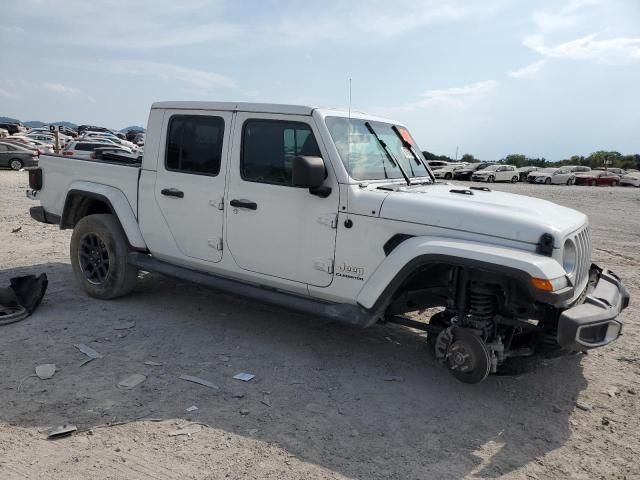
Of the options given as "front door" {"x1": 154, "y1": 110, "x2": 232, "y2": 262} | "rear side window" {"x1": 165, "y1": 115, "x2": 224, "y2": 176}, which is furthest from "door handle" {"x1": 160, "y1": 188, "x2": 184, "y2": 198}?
"rear side window" {"x1": 165, "y1": 115, "x2": 224, "y2": 176}

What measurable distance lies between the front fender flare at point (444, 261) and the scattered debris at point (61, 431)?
2050 millimetres

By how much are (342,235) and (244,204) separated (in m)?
0.96

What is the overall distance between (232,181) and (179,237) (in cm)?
81

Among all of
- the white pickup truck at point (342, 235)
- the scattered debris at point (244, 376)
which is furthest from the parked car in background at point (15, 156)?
the scattered debris at point (244, 376)

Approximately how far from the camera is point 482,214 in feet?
11.7

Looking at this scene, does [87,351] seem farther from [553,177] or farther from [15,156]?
[553,177]

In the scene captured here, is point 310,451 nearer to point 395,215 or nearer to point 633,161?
point 395,215

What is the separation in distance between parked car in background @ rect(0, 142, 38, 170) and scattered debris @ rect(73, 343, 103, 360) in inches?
864

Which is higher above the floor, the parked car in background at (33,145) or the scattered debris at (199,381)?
the parked car in background at (33,145)

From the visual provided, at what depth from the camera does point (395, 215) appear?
381 cm

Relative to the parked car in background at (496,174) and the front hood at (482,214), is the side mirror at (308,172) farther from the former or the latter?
the parked car in background at (496,174)

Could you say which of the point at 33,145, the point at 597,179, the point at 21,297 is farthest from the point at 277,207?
the point at 597,179

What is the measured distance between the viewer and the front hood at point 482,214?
3.44 m

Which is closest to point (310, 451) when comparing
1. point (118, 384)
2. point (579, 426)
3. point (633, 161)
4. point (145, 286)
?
point (118, 384)
